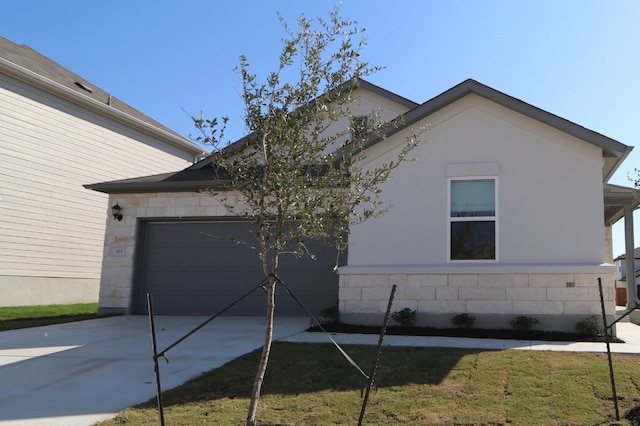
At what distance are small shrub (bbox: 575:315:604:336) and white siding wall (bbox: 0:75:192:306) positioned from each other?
1214 centimetres

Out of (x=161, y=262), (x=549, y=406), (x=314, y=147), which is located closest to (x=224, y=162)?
(x=314, y=147)

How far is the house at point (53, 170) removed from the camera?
16641 millimetres

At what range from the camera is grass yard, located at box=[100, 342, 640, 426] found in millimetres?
5070

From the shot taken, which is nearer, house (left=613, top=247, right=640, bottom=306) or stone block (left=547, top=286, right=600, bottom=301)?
stone block (left=547, top=286, right=600, bottom=301)

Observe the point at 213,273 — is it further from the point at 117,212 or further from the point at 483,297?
the point at 483,297

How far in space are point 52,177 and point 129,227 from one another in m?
6.02

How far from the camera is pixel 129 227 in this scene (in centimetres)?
1373

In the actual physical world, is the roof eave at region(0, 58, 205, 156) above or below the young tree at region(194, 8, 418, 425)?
above

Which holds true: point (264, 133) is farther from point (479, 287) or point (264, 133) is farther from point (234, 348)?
point (479, 287)

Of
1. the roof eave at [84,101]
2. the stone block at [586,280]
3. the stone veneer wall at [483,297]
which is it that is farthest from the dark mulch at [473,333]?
the roof eave at [84,101]

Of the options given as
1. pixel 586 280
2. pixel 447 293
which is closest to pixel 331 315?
pixel 447 293

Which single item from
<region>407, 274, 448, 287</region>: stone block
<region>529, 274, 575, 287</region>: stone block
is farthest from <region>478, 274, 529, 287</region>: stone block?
<region>407, 274, 448, 287</region>: stone block

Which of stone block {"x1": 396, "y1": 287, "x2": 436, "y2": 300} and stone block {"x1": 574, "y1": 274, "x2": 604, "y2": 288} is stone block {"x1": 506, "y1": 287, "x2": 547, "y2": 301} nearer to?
stone block {"x1": 574, "y1": 274, "x2": 604, "y2": 288}

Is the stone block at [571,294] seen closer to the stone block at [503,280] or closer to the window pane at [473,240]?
the stone block at [503,280]
